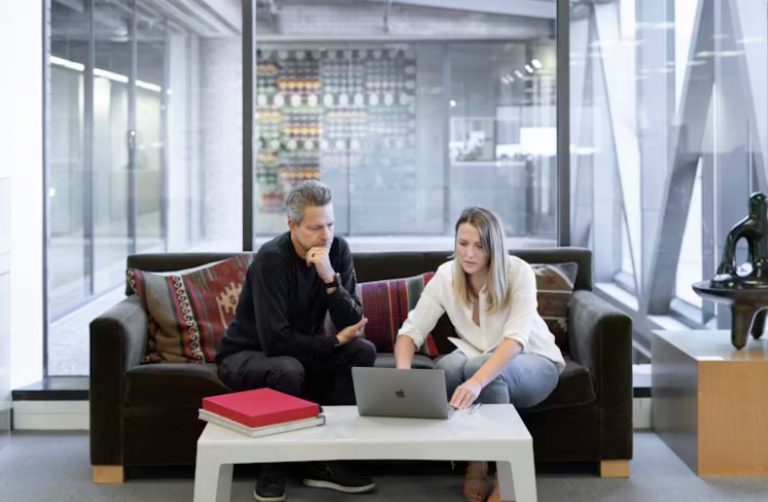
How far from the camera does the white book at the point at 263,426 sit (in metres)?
3.15

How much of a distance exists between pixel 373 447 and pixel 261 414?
1.10ft

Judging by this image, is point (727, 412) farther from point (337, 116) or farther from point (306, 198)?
point (337, 116)

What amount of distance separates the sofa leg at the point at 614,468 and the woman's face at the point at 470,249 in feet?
3.00

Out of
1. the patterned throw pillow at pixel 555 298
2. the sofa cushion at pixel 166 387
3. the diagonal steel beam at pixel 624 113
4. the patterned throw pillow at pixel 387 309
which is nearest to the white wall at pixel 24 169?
the sofa cushion at pixel 166 387

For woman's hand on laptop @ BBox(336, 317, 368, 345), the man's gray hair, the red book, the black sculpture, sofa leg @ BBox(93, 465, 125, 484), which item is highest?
the man's gray hair

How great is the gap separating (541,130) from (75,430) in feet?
8.75

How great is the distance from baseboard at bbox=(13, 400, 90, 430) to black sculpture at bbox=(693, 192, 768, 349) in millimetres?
→ 2786

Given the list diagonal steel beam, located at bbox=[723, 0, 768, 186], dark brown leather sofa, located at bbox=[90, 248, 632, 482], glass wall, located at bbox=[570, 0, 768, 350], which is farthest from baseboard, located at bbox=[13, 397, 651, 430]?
diagonal steel beam, located at bbox=[723, 0, 768, 186]

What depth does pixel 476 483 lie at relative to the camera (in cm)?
391

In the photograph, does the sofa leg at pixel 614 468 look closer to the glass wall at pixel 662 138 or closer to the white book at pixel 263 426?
the white book at pixel 263 426

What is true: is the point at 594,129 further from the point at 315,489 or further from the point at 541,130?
the point at 315,489

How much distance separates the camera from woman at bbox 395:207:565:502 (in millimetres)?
3914

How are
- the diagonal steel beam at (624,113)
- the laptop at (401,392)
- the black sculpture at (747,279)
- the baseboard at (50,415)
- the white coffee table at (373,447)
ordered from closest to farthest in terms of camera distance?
the white coffee table at (373,447)
the laptop at (401,392)
the black sculpture at (747,279)
the baseboard at (50,415)
the diagonal steel beam at (624,113)

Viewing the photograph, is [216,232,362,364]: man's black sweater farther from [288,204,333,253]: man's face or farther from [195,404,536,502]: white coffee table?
[195,404,536,502]: white coffee table
